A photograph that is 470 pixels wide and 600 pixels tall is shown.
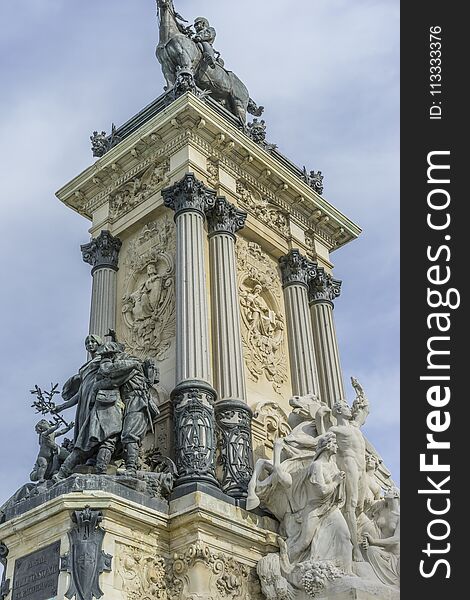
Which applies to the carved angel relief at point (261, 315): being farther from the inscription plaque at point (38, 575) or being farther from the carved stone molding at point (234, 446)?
the inscription plaque at point (38, 575)

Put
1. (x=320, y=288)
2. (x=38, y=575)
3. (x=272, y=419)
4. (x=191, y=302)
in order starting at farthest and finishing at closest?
1. (x=320, y=288)
2. (x=272, y=419)
3. (x=191, y=302)
4. (x=38, y=575)

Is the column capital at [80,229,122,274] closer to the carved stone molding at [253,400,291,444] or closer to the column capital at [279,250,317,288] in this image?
the column capital at [279,250,317,288]

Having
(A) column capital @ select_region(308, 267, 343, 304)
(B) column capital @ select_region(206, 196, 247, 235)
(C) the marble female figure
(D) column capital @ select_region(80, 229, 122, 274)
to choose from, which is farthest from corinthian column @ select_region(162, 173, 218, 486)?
(A) column capital @ select_region(308, 267, 343, 304)

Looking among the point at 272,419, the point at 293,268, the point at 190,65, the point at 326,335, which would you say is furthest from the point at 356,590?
the point at 190,65

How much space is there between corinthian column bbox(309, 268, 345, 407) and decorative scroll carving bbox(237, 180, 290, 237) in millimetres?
1167

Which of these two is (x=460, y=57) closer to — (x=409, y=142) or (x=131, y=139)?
(x=409, y=142)

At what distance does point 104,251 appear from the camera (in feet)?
51.3

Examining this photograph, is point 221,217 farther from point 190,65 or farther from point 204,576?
point 204,576

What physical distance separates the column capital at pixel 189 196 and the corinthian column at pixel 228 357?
24 cm

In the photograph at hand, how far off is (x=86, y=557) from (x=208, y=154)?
7781 mm

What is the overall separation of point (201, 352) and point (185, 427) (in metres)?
1.29

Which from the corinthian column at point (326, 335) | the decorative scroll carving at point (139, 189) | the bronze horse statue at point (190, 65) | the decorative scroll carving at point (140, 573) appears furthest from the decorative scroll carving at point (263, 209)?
the decorative scroll carving at point (140, 573)

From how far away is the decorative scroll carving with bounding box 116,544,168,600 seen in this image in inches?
397

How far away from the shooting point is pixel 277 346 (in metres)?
15.3
